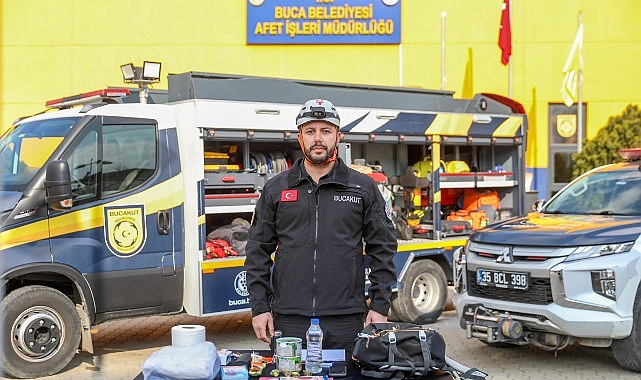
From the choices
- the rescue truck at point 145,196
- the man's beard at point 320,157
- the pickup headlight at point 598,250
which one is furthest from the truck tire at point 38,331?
the pickup headlight at point 598,250

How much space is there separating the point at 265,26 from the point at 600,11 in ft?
27.3

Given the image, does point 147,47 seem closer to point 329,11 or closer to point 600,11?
point 329,11

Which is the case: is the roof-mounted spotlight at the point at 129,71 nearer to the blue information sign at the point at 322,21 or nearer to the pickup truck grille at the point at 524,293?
the pickup truck grille at the point at 524,293

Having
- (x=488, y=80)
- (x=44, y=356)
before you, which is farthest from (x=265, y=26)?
(x=44, y=356)

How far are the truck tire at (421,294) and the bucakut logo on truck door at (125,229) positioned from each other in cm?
358

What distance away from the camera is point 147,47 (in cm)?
1945

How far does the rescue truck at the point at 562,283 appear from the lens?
725 centimetres

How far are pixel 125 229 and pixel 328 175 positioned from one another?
3887 millimetres

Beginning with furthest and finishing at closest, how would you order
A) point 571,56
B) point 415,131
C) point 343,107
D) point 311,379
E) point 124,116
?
1. point 571,56
2. point 415,131
3. point 343,107
4. point 124,116
5. point 311,379

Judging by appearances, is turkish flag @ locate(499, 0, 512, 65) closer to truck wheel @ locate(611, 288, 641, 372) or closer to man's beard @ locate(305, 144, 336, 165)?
truck wheel @ locate(611, 288, 641, 372)

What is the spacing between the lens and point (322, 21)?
64.7 feet

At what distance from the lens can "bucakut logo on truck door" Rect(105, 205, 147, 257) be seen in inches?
305

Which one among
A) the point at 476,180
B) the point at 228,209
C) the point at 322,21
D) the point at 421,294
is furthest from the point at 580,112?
the point at 228,209

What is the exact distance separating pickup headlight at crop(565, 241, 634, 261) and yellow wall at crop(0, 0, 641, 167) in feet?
42.5
